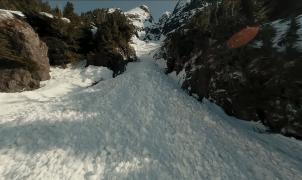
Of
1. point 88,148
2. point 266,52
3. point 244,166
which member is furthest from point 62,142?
point 266,52

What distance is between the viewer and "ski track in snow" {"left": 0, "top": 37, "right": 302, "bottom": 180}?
8523 millimetres

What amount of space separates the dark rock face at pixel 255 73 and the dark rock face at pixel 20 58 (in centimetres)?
927

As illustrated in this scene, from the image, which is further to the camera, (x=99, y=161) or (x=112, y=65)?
(x=112, y=65)

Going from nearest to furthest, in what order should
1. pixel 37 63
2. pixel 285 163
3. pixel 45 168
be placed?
pixel 45 168
pixel 285 163
pixel 37 63

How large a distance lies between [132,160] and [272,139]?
5.68m

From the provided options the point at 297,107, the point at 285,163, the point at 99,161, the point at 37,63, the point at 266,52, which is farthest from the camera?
the point at 37,63

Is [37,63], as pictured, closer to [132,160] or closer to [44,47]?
[44,47]

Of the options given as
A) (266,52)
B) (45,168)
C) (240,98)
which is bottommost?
(45,168)

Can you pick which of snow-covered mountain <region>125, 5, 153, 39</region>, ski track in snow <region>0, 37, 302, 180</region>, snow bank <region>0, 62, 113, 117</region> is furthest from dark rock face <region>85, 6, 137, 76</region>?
snow-covered mountain <region>125, 5, 153, 39</region>

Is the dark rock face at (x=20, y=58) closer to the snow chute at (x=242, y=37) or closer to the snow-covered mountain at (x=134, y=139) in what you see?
the snow-covered mountain at (x=134, y=139)

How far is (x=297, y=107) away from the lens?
33.6 feet

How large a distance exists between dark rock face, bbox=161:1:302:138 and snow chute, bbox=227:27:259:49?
1.08 ft

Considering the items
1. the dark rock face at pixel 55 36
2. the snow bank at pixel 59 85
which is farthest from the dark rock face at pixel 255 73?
the dark rock face at pixel 55 36

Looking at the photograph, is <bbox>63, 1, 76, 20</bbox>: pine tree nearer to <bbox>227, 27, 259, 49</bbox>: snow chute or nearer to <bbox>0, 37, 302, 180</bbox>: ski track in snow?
<bbox>0, 37, 302, 180</bbox>: ski track in snow
